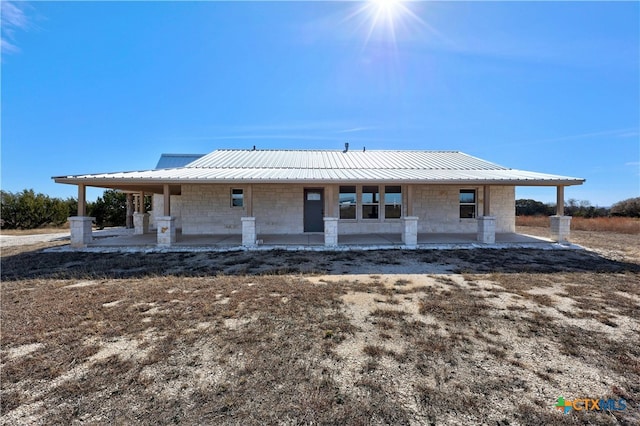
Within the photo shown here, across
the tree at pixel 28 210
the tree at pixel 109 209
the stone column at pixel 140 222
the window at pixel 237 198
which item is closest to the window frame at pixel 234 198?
the window at pixel 237 198

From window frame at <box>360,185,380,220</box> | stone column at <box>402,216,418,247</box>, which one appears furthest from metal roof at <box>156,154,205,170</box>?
stone column at <box>402,216,418,247</box>

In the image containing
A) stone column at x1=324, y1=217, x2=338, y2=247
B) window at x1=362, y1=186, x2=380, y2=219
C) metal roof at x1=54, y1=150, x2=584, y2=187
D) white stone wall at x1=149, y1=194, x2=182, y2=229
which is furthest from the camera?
white stone wall at x1=149, y1=194, x2=182, y2=229

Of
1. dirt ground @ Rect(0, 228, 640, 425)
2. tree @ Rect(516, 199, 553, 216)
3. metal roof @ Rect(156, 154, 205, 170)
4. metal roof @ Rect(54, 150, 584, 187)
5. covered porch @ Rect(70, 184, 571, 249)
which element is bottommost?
dirt ground @ Rect(0, 228, 640, 425)

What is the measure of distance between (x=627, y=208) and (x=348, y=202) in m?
27.8

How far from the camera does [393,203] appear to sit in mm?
13281

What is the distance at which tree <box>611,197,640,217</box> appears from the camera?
23.1 m

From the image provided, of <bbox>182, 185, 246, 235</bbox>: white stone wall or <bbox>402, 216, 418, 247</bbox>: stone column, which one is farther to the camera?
<bbox>182, 185, 246, 235</bbox>: white stone wall

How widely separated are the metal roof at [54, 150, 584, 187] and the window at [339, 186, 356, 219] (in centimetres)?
104

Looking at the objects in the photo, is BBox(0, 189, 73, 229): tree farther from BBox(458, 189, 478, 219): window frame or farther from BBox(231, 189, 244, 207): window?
BBox(458, 189, 478, 219): window frame

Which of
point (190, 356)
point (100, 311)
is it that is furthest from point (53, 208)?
point (190, 356)

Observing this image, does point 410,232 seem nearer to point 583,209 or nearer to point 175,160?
point 175,160

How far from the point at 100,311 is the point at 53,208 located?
22105 mm

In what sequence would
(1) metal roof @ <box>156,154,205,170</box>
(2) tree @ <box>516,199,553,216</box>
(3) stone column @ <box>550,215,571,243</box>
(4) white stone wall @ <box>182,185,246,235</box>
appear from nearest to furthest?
1. (3) stone column @ <box>550,215,571,243</box>
2. (4) white stone wall @ <box>182,185,246,235</box>
3. (1) metal roof @ <box>156,154,205,170</box>
4. (2) tree @ <box>516,199,553,216</box>

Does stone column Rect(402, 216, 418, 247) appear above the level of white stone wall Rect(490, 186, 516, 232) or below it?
below
